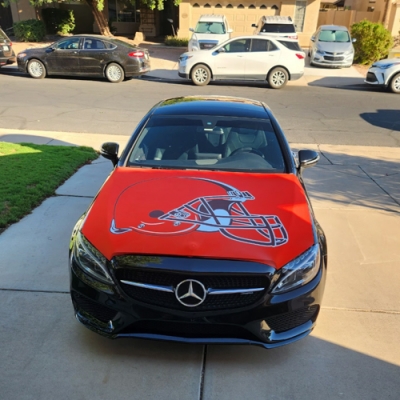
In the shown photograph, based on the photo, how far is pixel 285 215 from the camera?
3324 mm

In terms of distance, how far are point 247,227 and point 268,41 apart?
1391 centimetres

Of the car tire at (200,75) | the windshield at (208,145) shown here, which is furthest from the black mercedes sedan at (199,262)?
the car tire at (200,75)

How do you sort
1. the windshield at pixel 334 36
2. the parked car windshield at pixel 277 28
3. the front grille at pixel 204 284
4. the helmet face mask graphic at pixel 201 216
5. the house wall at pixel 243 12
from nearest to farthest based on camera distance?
the front grille at pixel 204 284 → the helmet face mask graphic at pixel 201 216 → the windshield at pixel 334 36 → the parked car windshield at pixel 277 28 → the house wall at pixel 243 12

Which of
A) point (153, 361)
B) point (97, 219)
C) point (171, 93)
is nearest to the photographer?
point (153, 361)

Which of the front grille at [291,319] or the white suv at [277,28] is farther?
the white suv at [277,28]

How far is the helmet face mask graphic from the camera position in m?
3.04

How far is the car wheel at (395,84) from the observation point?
1508 centimetres

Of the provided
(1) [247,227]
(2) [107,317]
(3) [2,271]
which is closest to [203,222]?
(1) [247,227]

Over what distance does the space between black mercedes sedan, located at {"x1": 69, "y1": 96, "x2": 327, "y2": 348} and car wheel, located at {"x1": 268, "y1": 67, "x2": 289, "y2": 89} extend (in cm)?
1271

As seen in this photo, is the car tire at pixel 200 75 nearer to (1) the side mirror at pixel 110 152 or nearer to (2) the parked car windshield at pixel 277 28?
(2) the parked car windshield at pixel 277 28

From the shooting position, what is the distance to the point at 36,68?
1585cm

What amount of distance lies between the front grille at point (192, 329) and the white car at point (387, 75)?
14.6 m

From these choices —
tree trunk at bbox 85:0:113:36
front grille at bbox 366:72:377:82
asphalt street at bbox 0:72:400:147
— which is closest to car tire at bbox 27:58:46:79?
asphalt street at bbox 0:72:400:147

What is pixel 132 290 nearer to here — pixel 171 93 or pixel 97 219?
pixel 97 219
